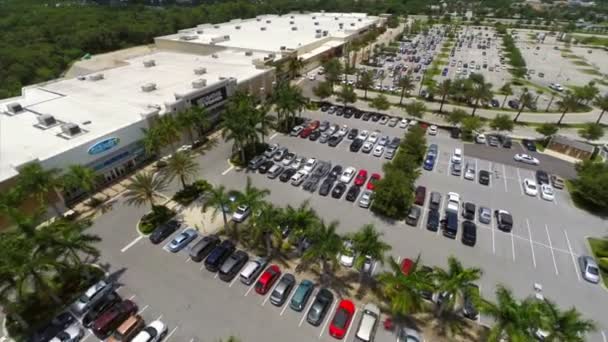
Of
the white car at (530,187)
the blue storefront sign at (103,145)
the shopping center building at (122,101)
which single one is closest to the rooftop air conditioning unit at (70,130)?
the shopping center building at (122,101)

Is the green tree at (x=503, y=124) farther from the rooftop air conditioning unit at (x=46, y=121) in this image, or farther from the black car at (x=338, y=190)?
the rooftop air conditioning unit at (x=46, y=121)

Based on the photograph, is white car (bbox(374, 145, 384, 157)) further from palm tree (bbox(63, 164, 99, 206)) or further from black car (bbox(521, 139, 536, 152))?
palm tree (bbox(63, 164, 99, 206))

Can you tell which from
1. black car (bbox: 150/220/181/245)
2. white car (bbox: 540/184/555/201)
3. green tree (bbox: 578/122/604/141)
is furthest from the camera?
green tree (bbox: 578/122/604/141)

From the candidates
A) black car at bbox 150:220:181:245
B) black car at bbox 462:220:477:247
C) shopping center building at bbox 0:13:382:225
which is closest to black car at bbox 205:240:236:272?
black car at bbox 150:220:181:245

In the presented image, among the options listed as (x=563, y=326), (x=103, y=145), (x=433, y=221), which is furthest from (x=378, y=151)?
(x=103, y=145)

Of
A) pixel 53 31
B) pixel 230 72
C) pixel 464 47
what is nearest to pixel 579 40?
pixel 464 47

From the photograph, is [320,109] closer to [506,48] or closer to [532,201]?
[532,201]
